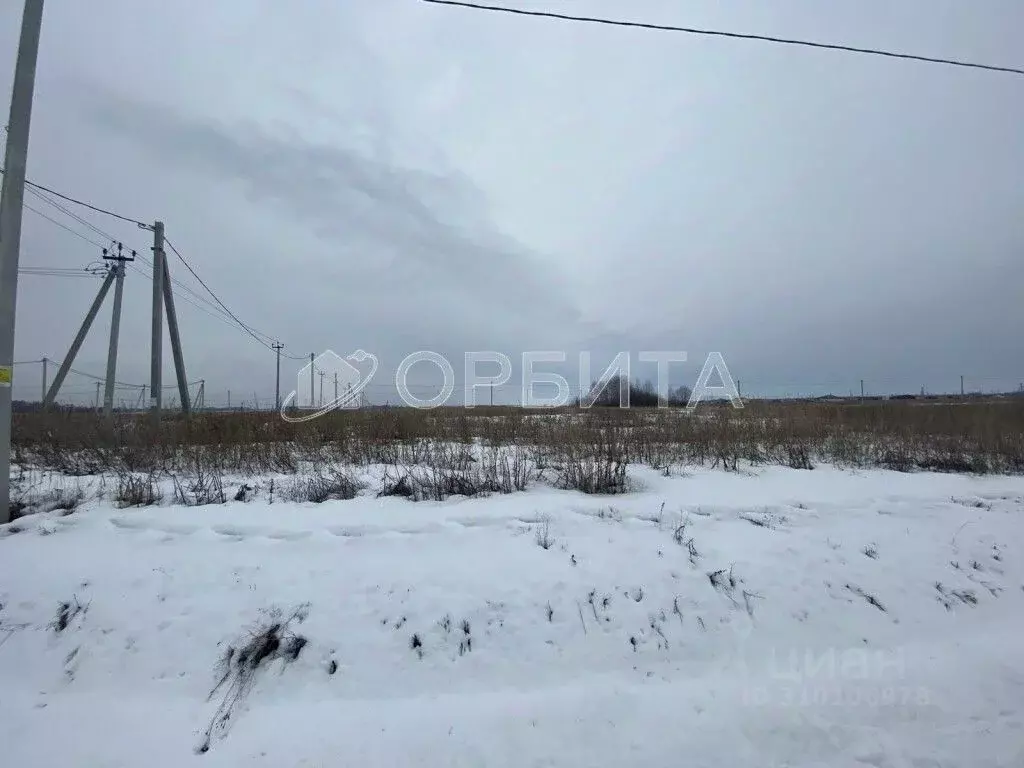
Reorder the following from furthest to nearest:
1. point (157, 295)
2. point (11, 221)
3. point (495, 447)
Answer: point (157, 295)
point (495, 447)
point (11, 221)

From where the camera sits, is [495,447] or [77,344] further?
[77,344]

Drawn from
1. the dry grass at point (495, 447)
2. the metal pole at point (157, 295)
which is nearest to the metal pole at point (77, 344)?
the metal pole at point (157, 295)

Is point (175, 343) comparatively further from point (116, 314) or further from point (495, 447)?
point (495, 447)

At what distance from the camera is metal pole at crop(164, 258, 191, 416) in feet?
47.9

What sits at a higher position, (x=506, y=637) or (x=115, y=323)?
(x=115, y=323)

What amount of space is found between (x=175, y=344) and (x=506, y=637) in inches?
654

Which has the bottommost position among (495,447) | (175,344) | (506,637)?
(506,637)

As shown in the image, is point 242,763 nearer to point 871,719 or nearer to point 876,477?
point 871,719

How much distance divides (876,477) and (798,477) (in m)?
1.37

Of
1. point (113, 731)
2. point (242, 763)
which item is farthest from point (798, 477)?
point (113, 731)

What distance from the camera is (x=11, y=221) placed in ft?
16.3

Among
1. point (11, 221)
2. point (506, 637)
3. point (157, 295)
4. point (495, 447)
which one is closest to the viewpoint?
point (506, 637)

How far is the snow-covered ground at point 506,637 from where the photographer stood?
2.93m

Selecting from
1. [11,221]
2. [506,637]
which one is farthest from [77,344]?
[506,637]
